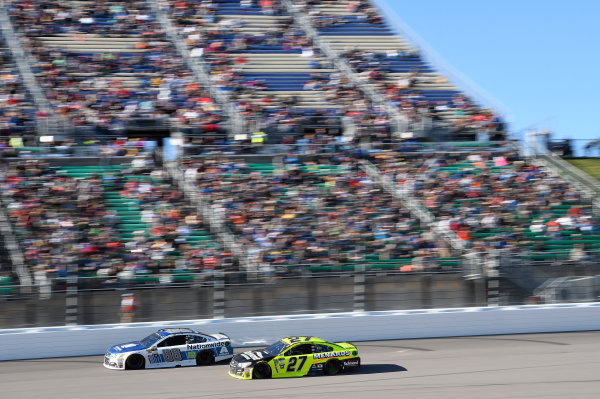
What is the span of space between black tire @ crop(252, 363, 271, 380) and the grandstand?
3.60 metres

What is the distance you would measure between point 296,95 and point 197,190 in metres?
7.52

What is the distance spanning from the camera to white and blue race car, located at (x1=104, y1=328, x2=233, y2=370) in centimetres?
1530

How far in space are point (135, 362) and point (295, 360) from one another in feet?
10.5

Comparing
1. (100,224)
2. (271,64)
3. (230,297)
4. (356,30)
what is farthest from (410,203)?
(356,30)

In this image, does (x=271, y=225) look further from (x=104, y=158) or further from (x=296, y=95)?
(x=296, y=95)

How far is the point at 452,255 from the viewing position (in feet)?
68.5

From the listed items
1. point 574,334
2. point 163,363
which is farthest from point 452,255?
point 163,363

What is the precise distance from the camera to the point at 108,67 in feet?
91.0

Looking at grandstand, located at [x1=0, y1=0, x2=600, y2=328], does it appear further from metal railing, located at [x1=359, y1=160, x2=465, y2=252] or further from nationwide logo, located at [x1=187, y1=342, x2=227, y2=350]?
nationwide logo, located at [x1=187, y1=342, x2=227, y2=350]

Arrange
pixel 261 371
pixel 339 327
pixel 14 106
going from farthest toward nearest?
pixel 14 106 < pixel 339 327 < pixel 261 371

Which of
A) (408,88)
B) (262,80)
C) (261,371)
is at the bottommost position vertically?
(261,371)

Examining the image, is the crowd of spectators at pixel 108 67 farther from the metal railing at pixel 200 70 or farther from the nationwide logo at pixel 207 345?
the nationwide logo at pixel 207 345

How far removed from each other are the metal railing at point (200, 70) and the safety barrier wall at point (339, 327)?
32.0ft

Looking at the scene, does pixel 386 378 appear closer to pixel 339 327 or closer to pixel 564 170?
pixel 339 327
